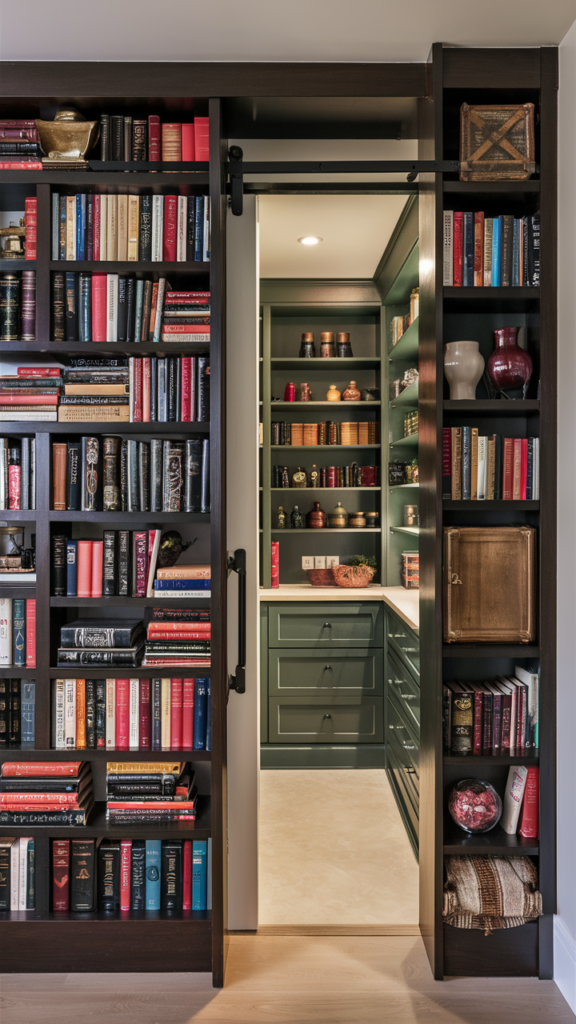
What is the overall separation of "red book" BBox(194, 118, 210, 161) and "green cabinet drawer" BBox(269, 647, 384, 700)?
2.48m

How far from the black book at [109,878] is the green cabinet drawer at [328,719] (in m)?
1.63

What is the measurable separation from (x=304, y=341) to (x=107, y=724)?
8.67ft

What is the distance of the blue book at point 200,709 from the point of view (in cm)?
207

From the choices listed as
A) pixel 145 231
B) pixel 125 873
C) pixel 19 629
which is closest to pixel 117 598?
pixel 19 629

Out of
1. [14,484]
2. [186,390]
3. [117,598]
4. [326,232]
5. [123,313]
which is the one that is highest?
[326,232]

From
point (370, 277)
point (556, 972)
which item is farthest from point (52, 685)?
point (370, 277)

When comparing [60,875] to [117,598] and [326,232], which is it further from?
[326,232]

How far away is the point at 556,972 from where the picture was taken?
2008 millimetres

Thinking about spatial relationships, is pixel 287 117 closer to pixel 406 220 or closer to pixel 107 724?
pixel 406 220

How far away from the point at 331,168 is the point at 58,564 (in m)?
1.52

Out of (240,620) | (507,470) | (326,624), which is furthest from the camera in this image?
(326,624)

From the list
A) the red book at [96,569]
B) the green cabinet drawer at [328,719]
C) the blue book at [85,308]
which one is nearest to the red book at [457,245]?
the blue book at [85,308]

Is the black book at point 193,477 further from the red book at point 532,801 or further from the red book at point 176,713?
the red book at point 532,801

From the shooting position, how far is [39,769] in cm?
208
